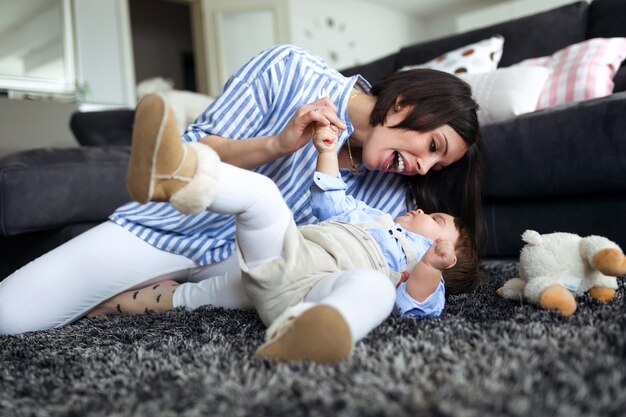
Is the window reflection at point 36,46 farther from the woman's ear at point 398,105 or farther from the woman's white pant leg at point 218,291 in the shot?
the woman's ear at point 398,105

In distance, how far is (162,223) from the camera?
3.84 feet

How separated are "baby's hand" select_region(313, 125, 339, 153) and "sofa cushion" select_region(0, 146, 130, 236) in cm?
96

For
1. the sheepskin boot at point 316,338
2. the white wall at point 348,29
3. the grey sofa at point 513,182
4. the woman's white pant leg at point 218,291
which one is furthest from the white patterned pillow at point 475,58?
the white wall at point 348,29

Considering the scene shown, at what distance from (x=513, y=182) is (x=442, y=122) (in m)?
0.51

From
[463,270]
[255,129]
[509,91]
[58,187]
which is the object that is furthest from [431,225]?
[58,187]

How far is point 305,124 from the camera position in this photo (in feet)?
3.10

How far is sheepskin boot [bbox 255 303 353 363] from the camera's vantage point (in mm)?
615

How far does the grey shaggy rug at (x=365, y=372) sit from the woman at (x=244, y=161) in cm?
23

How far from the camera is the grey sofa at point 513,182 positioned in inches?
53.8

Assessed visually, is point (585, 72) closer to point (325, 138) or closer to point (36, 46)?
point (325, 138)

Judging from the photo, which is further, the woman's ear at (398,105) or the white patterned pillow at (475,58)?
the white patterned pillow at (475,58)

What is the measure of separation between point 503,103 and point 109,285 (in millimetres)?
1290

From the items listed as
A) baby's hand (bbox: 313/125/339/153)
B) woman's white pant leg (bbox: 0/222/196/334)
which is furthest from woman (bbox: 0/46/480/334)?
baby's hand (bbox: 313/125/339/153)

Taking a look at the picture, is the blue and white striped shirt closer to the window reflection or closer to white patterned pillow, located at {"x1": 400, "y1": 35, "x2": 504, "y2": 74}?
white patterned pillow, located at {"x1": 400, "y1": 35, "x2": 504, "y2": 74}
